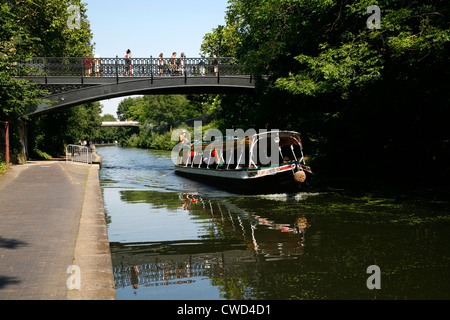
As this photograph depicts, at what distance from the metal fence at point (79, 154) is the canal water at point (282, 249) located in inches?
609

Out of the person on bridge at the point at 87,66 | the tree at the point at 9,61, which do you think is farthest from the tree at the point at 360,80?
the tree at the point at 9,61

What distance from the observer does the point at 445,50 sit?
49.6 feet

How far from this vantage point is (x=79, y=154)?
102 ft

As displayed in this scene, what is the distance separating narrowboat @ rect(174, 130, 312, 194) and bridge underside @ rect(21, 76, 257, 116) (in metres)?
6.27

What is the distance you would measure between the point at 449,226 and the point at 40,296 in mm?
9179

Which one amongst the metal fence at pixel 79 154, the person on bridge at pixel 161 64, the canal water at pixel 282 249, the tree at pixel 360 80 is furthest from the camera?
the person on bridge at pixel 161 64

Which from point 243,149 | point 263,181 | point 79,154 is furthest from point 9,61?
point 263,181

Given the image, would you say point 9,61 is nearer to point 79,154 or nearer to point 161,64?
point 79,154

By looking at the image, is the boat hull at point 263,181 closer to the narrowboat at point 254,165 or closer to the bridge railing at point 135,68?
the narrowboat at point 254,165

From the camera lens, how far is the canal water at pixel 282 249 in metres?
6.40

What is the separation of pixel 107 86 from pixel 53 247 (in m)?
26.0

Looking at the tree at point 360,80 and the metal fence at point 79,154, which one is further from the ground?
the tree at point 360,80
